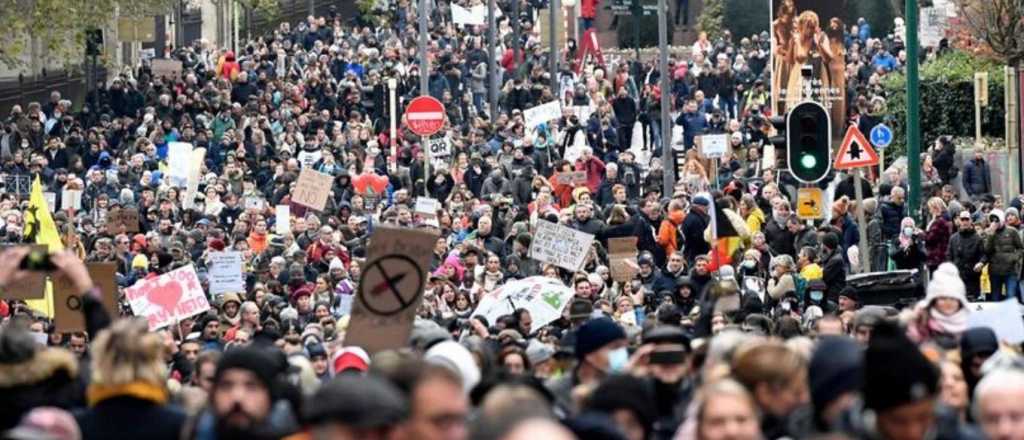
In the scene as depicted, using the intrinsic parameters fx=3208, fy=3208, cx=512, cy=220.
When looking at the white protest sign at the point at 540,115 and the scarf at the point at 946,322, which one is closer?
the scarf at the point at 946,322

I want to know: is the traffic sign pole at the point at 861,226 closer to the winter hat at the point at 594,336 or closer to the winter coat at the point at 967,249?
the winter coat at the point at 967,249

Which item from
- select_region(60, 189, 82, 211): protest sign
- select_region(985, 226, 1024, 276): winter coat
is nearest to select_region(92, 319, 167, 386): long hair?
select_region(985, 226, 1024, 276): winter coat

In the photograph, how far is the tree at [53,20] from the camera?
46.0m

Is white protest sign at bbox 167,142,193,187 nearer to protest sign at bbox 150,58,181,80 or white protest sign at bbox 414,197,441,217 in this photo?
white protest sign at bbox 414,197,441,217

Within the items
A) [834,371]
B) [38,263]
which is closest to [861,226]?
[38,263]

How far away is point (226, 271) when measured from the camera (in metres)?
26.9

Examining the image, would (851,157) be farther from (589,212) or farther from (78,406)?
(78,406)

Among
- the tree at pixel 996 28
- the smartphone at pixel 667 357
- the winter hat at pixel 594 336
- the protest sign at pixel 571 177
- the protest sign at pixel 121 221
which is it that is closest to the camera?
the smartphone at pixel 667 357

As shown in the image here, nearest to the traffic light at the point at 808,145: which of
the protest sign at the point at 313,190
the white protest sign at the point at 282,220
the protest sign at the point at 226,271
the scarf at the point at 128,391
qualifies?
the protest sign at the point at 226,271

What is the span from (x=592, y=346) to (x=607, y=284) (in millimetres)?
14438

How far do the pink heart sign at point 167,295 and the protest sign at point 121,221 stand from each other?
9677 mm

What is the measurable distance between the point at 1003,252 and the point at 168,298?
8.42 m

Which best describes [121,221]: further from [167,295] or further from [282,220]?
[167,295]

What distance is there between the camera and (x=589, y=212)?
30.1 meters
